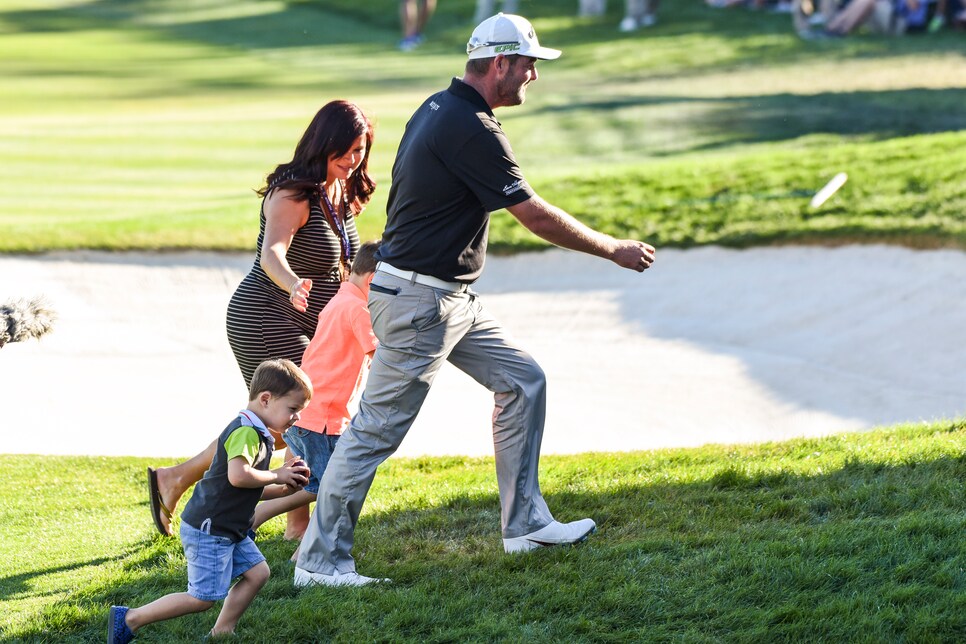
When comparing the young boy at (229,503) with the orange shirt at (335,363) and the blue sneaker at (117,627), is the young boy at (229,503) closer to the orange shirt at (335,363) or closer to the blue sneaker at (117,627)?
the blue sneaker at (117,627)

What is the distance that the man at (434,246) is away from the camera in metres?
4.86

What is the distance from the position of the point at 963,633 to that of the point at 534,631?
61.7 inches

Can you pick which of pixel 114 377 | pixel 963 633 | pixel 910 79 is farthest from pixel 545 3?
pixel 963 633

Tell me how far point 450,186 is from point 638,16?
24.3 meters

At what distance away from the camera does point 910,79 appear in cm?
2011

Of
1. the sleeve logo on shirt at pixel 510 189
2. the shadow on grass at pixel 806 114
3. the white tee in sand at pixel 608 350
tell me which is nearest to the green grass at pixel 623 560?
the sleeve logo on shirt at pixel 510 189

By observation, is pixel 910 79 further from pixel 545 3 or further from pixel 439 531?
pixel 439 531

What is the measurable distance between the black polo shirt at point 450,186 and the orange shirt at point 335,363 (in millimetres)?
511

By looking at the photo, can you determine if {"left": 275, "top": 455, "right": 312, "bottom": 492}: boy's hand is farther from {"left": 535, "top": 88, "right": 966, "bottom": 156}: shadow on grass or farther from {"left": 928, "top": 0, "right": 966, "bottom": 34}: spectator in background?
{"left": 928, "top": 0, "right": 966, "bottom": 34}: spectator in background

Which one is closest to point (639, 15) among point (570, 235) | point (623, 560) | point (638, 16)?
point (638, 16)

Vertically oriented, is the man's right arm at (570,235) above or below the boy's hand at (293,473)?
above

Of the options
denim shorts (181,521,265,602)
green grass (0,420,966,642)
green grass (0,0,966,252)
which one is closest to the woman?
green grass (0,420,966,642)

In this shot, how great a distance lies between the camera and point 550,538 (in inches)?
210

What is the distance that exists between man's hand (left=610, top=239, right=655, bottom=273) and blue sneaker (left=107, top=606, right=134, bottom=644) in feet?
7.83
